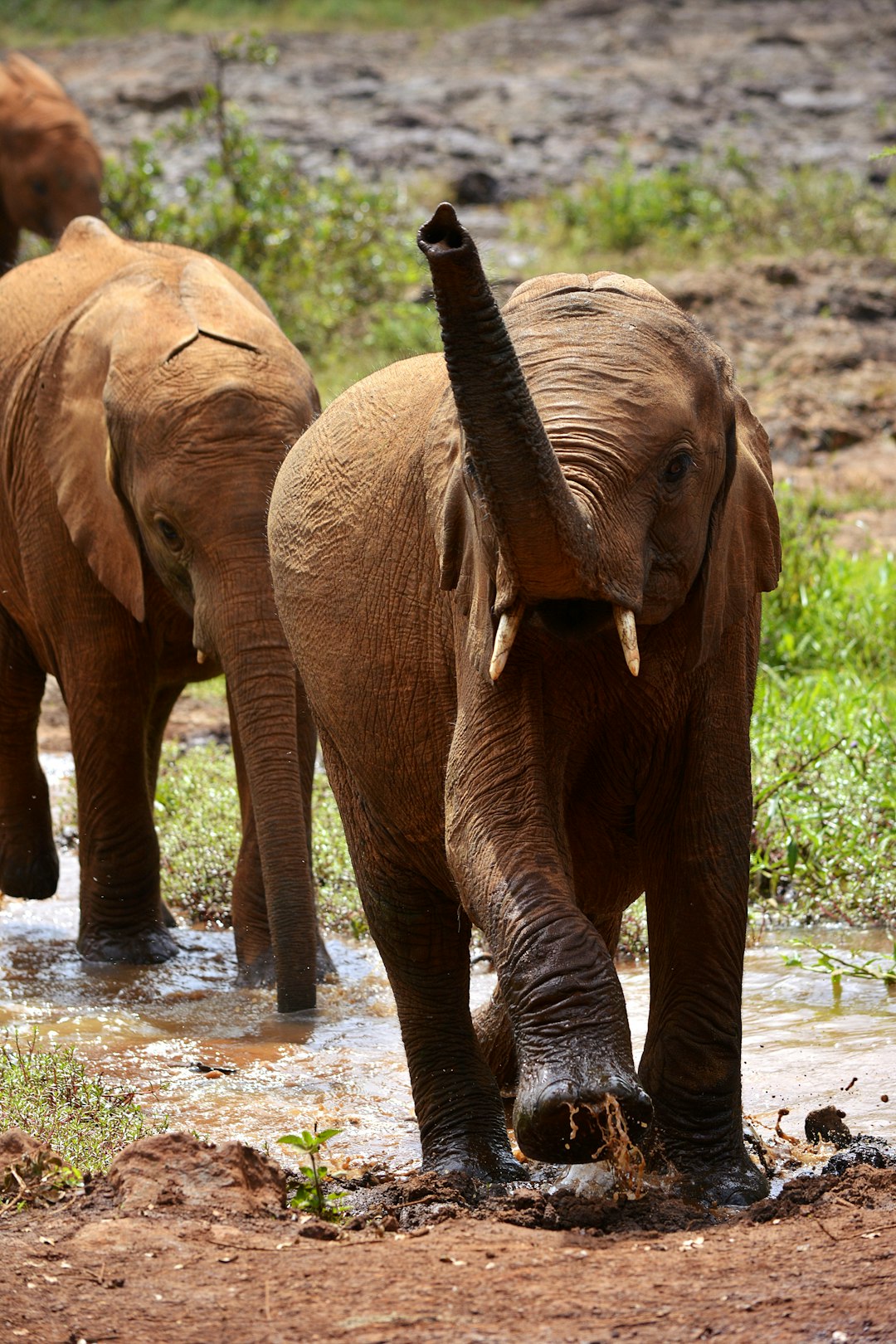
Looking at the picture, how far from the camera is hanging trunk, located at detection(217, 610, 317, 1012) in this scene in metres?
6.25

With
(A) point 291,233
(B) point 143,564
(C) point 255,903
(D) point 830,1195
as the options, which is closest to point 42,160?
(A) point 291,233

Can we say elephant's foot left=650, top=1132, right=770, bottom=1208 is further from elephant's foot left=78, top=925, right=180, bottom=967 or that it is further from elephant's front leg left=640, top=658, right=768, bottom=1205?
elephant's foot left=78, top=925, right=180, bottom=967

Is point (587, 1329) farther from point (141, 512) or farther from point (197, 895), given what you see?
point (197, 895)

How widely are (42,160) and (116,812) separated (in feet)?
21.4

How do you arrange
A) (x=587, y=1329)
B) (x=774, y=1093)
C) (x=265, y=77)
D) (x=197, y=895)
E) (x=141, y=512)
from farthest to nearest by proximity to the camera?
(x=265, y=77)
(x=197, y=895)
(x=141, y=512)
(x=774, y=1093)
(x=587, y=1329)

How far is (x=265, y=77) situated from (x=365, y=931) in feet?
59.2

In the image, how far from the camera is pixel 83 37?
27.2m

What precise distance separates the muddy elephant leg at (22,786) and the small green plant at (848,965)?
319 cm

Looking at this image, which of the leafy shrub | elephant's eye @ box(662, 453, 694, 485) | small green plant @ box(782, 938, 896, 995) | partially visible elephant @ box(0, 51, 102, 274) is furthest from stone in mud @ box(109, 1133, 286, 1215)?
the leafy shrub

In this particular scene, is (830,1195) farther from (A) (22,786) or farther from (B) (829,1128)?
(A) (22,786)

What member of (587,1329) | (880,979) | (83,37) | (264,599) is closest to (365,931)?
(264,599)

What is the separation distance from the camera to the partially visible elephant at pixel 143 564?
21.6 ft

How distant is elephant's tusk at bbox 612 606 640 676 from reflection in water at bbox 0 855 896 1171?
1831 mm

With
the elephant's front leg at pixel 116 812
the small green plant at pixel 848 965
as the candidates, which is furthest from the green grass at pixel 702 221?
the small green plant at pixel 848 965
